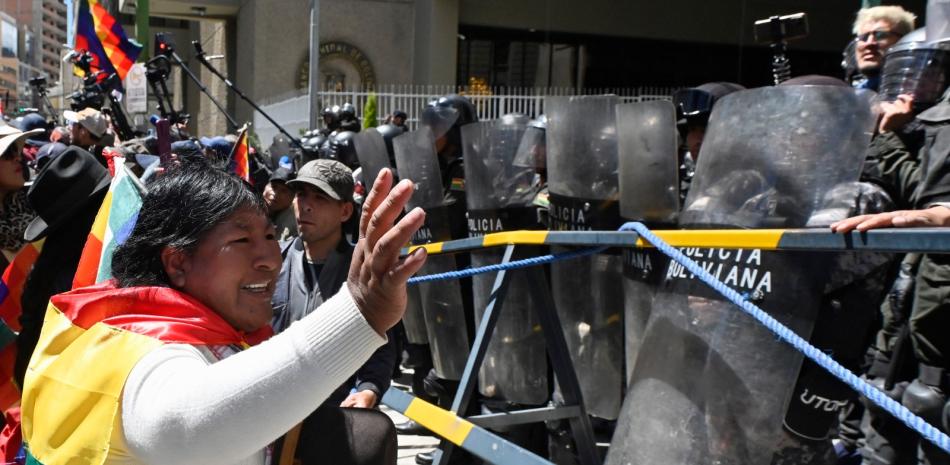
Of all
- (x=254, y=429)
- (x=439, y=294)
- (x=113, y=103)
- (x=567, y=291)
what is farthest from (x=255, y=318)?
(x=113, y=103)

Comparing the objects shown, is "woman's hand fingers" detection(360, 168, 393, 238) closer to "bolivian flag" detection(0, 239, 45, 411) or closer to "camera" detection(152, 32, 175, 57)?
"bolivian flag" detection(0, 239, 45, 411)

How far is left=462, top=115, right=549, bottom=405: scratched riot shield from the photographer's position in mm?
4387

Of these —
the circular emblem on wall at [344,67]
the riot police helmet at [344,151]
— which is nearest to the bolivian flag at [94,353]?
the riot police helmet at [344,151]

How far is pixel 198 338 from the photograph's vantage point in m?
1.58

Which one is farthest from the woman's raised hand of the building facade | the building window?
the building window

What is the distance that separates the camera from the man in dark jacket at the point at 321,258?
3.49 m

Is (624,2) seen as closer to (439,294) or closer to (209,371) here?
(439,294)

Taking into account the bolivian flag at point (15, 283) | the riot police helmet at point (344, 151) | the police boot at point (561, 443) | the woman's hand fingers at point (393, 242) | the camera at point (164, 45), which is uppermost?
the camera at point (164, 45)

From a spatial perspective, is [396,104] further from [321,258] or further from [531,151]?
[321,258]

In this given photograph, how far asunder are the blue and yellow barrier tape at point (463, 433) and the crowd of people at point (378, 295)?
404mm

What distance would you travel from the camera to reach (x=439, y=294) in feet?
16.2

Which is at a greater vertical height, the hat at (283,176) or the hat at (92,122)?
the hat at (92,122)

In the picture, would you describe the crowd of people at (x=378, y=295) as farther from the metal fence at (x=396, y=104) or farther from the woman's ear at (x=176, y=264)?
the metal fence at (x=396, y=104)

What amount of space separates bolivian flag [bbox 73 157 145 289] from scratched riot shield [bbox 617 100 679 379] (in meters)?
1.76
